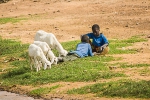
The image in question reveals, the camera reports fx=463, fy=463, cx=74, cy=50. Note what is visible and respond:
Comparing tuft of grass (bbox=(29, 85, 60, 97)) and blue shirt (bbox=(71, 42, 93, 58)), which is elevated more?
blue shirt (bbox=(71, 42, 93, 58))

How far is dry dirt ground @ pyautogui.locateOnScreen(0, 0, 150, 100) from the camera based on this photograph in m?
18.2

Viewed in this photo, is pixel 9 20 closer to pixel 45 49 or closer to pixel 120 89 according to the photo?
pixel 45 49

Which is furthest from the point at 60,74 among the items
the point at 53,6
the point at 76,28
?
the point at 53,6

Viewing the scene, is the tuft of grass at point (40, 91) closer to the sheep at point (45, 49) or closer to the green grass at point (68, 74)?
the green grass at point (68, 74)

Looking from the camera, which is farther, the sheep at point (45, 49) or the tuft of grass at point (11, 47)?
the tuft of grass at point (11, 47)

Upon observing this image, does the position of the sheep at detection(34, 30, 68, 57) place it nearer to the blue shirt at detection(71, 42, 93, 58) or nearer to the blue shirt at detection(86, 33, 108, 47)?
the blue shirt at detection(71, 42, 93, 58)

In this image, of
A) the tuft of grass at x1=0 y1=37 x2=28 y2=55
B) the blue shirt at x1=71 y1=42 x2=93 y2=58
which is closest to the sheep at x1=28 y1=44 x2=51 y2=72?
the blue shirt at x1=71 y1=42 x2=93 y2=58

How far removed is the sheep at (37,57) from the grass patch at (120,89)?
179 centimetres

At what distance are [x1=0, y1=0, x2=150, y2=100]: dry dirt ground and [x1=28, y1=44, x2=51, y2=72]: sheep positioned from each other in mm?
2290

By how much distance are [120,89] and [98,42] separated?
3954 millimetres

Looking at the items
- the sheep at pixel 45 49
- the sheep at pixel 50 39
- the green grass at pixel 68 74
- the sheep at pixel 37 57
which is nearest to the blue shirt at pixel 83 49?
the green grass at pixel 68 74

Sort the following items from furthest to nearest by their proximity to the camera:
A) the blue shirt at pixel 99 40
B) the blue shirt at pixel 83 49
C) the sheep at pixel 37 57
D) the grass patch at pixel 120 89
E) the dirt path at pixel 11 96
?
the blue shirt at pixel 99 40, the blue shirt at pixel 83 49, the sheep at pixel 37 57, the dirt path at pixel 11 96, the grass patch at pixel 120 89

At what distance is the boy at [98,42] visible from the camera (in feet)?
43.7

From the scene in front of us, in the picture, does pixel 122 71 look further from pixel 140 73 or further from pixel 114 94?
pixel 114 94
